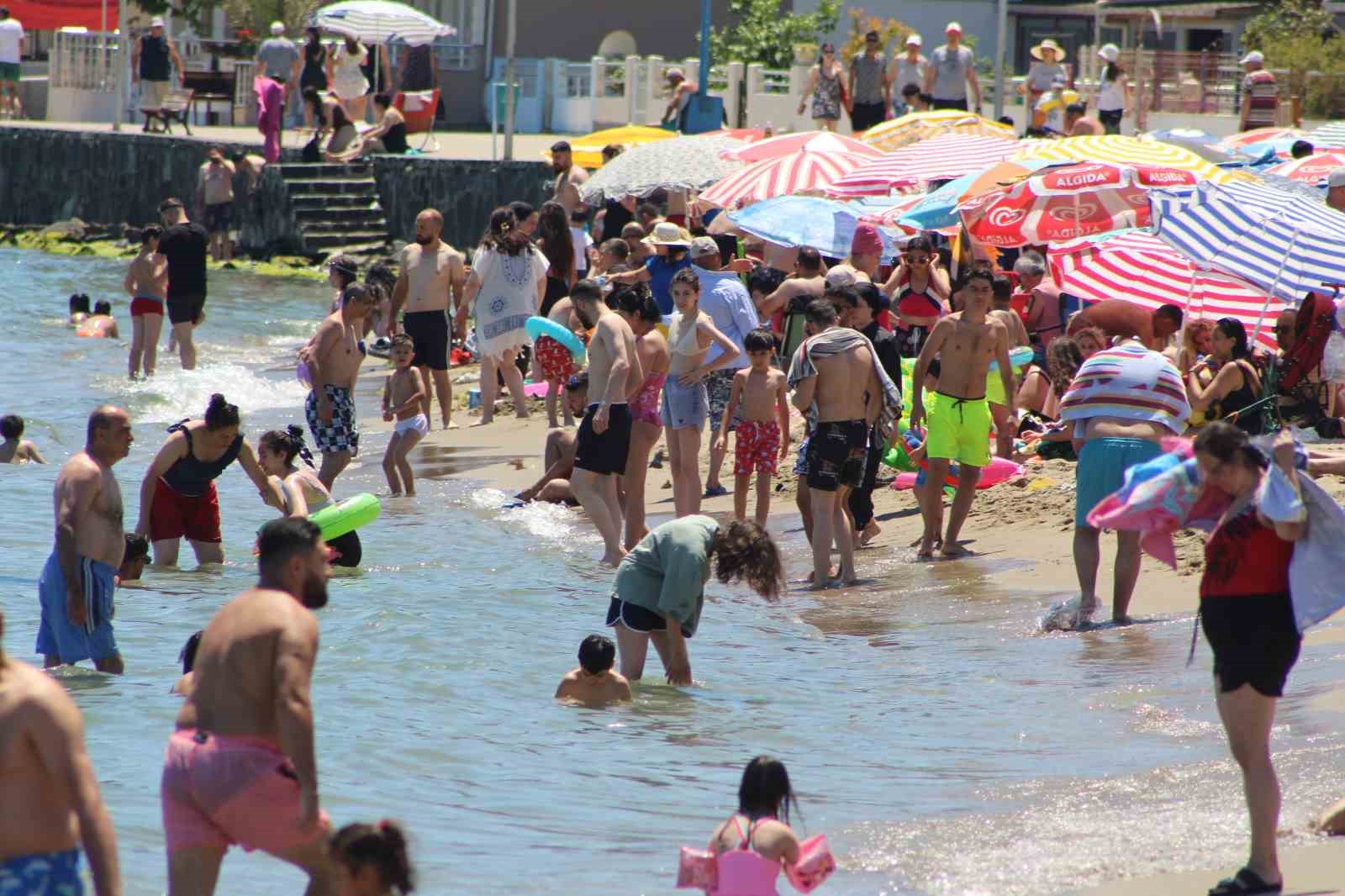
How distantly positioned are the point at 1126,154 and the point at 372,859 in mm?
12374

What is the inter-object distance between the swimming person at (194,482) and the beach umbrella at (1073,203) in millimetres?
7054

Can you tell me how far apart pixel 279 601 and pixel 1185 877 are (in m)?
2.87

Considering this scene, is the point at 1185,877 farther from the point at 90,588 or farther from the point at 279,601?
the point at 90,588

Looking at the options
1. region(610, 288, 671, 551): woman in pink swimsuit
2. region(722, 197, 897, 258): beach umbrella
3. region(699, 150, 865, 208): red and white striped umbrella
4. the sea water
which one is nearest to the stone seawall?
region(699, 150, 865, 208): red and white striped umbrella

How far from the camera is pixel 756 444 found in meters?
11.3

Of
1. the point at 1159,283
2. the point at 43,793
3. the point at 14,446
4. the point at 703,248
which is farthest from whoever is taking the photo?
the point at 14,446

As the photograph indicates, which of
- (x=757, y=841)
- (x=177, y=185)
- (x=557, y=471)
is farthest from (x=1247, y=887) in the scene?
(x=177, y=185)

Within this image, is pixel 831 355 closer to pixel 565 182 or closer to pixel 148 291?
pixel 565 182

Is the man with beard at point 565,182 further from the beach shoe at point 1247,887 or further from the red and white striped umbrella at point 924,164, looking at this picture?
the beach shoe at point 1247,887

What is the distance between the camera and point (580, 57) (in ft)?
133

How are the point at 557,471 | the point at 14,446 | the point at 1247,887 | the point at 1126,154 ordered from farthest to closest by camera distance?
the point at 1126,154 < the point at 14,446 < the point at 557,471 < the point at 1247,887

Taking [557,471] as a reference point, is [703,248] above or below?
above

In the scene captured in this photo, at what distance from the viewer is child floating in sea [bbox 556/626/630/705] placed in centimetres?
773

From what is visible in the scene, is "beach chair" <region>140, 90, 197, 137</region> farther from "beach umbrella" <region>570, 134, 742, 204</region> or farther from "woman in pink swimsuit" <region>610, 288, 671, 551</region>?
"woman in pink swimsuit" <region>610, 288, 671, 551</region>
